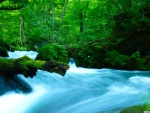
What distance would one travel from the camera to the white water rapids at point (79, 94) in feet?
19.3

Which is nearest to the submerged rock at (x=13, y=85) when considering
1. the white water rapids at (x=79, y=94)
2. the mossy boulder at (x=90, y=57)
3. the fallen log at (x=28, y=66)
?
the white water rapids at (x=79, y=94)

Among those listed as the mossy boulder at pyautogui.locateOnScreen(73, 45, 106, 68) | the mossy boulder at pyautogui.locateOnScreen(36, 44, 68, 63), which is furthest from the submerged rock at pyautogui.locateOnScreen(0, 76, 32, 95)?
the mossy boulder at pyautogui.locateOnScreen(73, 45, 106, 68)

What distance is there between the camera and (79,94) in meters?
7.23

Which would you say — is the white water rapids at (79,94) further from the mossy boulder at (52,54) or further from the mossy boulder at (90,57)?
the mossy boulder at (52,54)

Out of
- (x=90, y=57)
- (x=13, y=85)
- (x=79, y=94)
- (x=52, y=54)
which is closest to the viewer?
(x=13, y=85)

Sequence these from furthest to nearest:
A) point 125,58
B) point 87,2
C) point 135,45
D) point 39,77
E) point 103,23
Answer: point 87,2, point 103,23, point 135,45, point 125,58, point 39,77

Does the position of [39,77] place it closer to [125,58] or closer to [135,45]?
[125,58]

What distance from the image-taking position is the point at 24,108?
6.09 m

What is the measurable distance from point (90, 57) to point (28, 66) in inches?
267

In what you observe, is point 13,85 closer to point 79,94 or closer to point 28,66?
point 28,66

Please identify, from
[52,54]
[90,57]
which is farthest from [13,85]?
[90,57]

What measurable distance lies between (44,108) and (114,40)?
26.6 ft

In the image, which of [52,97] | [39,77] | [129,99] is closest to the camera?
[129,99]

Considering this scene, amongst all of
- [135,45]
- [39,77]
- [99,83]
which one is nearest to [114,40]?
[135,45]
